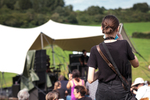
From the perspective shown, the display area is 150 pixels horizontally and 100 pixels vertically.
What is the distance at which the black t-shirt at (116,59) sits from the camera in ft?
4.95

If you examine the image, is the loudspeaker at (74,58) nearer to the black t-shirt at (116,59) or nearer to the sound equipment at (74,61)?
the sound equipment at (74,61)

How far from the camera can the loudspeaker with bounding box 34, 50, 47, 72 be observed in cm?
534

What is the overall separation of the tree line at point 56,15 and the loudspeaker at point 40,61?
25.9 m

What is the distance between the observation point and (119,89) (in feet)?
4.88

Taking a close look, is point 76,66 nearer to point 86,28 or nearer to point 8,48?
point 86,28

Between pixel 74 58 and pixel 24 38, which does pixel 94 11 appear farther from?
pixel 24 38

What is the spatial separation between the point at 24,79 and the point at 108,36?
435 centimetres

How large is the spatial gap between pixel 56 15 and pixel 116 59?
35.5 metres

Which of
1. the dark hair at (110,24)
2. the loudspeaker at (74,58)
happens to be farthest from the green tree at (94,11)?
the dark hair at (110,24)

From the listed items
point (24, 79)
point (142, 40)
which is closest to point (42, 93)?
point (24, 79)

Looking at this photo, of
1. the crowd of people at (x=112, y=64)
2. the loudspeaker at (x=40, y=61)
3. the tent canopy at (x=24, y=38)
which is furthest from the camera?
the loudspeaker at (x=40, y=61)

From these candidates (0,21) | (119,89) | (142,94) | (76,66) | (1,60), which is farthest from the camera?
(0,21)

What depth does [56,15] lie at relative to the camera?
3631 centimetres

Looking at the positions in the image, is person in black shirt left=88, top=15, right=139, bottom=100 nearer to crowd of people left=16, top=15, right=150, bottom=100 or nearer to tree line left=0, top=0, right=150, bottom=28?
crowd of people left=16, top=15, right=150, bottom=100
